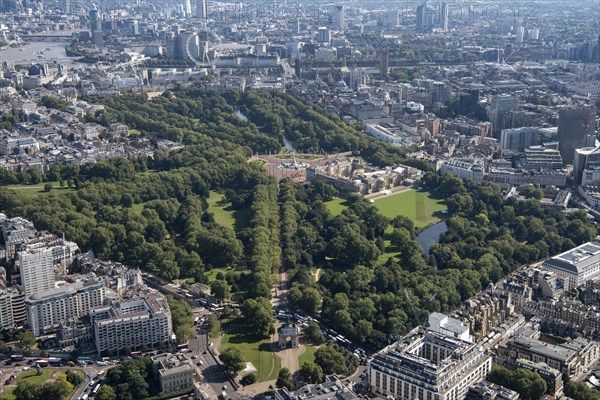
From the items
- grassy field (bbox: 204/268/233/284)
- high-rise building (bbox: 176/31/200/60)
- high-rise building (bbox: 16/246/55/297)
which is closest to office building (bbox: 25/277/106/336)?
high-rise building (bbox: 16/246/55/297)

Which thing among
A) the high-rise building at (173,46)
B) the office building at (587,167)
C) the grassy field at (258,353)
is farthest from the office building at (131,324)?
the high-rise building at (173,46)

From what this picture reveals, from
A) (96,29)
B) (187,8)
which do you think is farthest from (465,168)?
(187,8)

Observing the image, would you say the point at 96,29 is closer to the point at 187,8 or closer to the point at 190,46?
the point at 190,46

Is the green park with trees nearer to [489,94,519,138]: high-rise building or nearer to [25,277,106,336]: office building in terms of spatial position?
[25,277,106,336]: office building

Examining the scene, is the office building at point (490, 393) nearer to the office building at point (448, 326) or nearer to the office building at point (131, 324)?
the office building at point (448, 326)

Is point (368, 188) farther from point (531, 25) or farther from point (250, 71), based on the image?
point (531, 25)

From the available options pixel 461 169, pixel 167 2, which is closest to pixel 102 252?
pixel 461 169
